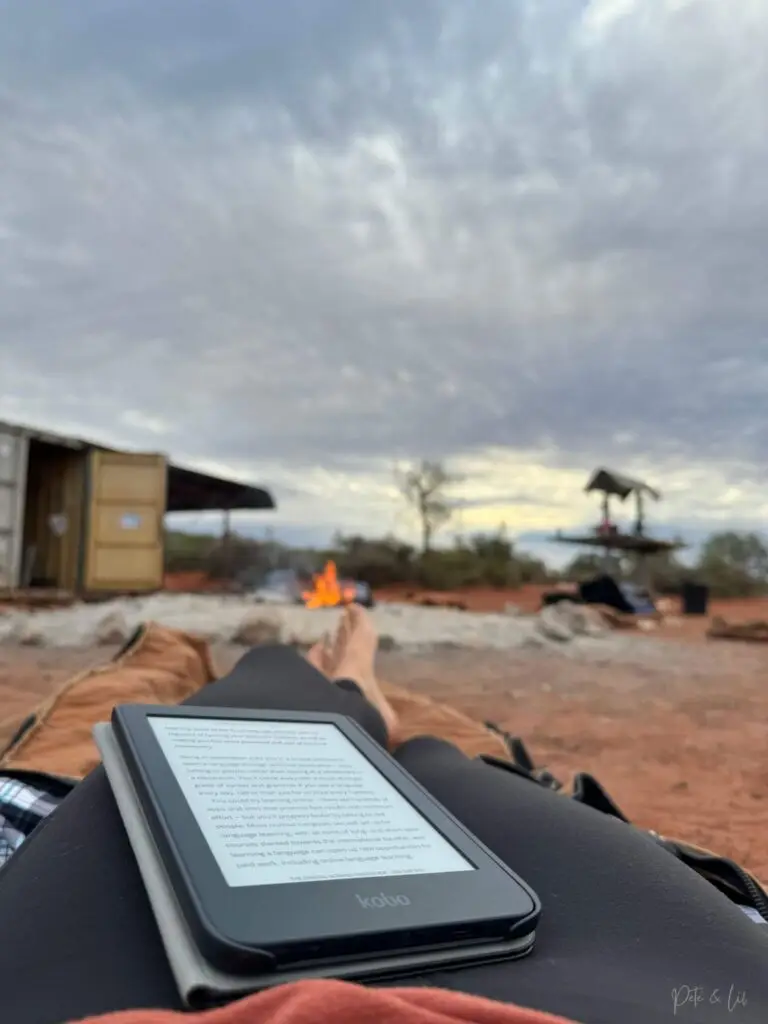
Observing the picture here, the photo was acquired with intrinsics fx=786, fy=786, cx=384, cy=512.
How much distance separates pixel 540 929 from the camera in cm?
57

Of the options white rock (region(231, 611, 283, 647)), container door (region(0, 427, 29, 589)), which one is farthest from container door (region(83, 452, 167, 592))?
white rock (region(231, 611, 283, 647))

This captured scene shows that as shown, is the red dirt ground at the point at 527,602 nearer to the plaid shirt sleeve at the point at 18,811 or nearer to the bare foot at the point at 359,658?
the bare foot at the point at 359,658

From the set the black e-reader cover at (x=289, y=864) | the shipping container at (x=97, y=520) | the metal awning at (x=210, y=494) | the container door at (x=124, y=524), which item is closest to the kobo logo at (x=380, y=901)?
the black e-reader cover at (x=289, y=864)

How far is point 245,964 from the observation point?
16.1 inches

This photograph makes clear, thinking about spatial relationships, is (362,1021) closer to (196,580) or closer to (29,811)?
(29,811)

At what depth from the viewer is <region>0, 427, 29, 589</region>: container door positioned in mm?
5945

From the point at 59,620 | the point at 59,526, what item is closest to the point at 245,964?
the point at 59,620

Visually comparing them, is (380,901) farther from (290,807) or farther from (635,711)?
(635,711)

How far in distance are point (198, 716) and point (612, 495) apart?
926 cm

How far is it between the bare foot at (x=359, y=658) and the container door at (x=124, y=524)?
4.80 meters

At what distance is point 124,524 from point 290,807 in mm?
6364

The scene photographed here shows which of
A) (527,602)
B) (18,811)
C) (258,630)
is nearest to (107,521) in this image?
(258,630)

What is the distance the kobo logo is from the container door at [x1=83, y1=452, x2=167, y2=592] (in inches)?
251

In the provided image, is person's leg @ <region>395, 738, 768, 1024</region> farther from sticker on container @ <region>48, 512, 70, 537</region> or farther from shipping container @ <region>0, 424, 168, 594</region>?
sticker on container @ <region>48, 512, 70, 537</region>
